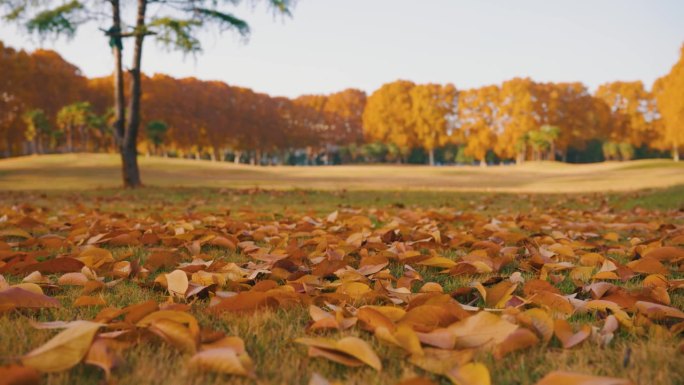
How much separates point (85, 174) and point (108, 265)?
71.1 feet

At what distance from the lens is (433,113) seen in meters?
54.3

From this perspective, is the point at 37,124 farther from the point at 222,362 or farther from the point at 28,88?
the point at 222,362

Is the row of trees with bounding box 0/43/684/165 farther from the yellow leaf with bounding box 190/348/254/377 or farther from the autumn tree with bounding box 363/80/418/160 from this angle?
the yellow leaf with bounding box 190/348/254/377

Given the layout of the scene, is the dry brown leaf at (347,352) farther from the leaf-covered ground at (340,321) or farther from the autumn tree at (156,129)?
the autumn tree at (156,129)

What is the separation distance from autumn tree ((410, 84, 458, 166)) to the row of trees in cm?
11

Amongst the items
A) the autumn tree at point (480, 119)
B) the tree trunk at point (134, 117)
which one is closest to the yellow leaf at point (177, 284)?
the tree trunk at point (134, 117)

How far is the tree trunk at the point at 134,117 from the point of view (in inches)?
453

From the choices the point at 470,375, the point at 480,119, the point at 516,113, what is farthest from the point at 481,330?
the point at 480,119

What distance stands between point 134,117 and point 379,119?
158 ft

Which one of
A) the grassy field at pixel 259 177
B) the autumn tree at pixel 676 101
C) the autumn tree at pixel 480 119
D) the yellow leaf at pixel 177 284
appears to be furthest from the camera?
the autumn tree at pixel 480 119

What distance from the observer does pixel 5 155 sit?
165 ft

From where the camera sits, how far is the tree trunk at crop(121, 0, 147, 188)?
1151 centimetres

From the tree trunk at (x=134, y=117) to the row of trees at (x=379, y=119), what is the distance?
3149 cm

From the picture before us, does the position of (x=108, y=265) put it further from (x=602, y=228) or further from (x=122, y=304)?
(x=602, y=228)
